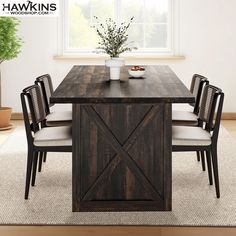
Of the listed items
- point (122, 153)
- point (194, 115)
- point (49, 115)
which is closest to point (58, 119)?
point (49, 115)

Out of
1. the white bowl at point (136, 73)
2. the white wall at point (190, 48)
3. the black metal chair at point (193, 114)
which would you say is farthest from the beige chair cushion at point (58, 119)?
the white wall at point (190, 48)

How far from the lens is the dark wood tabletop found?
4121 millimetres

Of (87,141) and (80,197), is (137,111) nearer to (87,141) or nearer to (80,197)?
(87,141)

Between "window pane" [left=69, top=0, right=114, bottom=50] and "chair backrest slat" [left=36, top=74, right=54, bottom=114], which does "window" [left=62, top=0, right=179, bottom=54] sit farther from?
"chair backrest slat" [left=36, top=74, right=54, bottom=114]

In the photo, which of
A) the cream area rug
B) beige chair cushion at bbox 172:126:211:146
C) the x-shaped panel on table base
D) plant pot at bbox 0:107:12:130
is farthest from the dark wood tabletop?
plant pot at bbox 0:107:12:130

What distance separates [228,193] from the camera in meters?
4.84

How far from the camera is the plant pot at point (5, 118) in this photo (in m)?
7.66

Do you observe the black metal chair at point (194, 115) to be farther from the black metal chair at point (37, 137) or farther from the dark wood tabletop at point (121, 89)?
the black metal chair at point (37, 137)

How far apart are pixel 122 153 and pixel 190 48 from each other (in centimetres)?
412

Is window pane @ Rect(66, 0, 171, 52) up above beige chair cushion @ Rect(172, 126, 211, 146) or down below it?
above

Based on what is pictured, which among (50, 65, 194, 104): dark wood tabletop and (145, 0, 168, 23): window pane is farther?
(145, 0, 168, 23): window pane

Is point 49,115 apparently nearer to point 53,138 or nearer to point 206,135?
point 53,138

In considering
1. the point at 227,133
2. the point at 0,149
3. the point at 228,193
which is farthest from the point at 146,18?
the point at 228,193

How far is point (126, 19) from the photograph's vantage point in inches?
324
